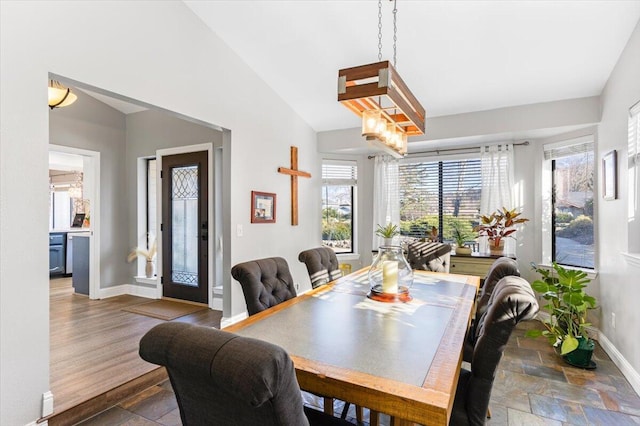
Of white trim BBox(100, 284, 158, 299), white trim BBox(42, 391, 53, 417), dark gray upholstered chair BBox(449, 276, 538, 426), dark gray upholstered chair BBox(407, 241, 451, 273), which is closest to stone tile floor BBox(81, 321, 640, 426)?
white trim BBox(42, 391, 53, 417)

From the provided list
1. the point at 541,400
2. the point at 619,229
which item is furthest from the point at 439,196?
the point at 541,400

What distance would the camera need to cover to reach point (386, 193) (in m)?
5.35

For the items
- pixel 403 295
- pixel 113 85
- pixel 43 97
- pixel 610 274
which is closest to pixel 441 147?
pixel 610 274

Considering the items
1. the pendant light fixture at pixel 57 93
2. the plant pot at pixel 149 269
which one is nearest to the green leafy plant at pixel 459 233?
the plant pot at pixel 149 269

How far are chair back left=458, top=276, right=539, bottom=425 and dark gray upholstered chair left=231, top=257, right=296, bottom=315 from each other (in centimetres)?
123

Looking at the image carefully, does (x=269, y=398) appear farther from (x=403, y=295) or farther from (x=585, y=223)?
(x=585, y=223)

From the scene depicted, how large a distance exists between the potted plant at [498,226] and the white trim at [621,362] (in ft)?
4.49

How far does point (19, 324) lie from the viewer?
2.02m

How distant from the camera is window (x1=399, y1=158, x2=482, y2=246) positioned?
16.2 feet

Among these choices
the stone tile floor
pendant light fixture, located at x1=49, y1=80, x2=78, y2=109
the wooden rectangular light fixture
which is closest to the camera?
the wooden rectangular light fixture

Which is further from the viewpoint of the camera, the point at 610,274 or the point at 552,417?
the point at 610,274

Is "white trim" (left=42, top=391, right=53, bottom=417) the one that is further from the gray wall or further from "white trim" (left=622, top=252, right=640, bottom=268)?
"white trim" (left=622, top=252, right=640, bottom=268)

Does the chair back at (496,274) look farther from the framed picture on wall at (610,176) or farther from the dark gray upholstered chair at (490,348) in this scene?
the framed picture on wall at (610,176)

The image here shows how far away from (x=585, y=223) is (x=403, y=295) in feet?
10.3
